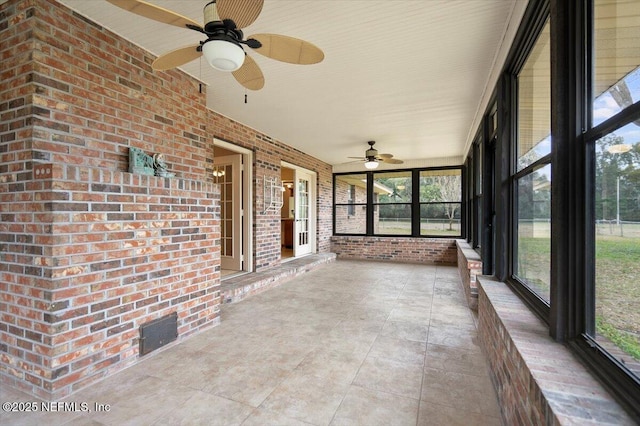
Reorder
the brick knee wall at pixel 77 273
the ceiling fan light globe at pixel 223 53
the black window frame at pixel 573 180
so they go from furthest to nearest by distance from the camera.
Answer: the brick knee wall at pixel 77 273, the ceiling fan light globe at pixel 223 53, the black window frame at pixel 573 180

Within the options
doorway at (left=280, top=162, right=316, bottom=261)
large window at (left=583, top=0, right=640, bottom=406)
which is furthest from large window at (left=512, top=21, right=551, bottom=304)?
doorway at (left=280, top=162, right=316, bottom=261)

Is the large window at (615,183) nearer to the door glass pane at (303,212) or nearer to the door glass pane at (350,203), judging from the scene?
the door glass pane at (303,212)

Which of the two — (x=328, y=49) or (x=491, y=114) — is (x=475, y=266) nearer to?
(x=491, y=114)

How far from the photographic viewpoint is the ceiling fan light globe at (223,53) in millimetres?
1709

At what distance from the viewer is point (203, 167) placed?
315 cm

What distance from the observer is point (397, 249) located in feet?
24.7

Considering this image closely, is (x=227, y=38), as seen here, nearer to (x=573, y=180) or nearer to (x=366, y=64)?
(x=366, y=64)

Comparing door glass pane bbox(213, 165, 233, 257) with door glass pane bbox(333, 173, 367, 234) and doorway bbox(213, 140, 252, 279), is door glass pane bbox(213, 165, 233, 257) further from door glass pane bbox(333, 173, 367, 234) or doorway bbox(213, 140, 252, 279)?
door glass pane bbox(333, 173, 367, 234)

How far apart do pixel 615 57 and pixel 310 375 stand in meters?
2.41

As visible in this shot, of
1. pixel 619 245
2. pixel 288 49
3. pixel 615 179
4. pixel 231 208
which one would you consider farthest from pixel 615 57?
pixel 231 208

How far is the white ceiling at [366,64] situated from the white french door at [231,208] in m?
0.86

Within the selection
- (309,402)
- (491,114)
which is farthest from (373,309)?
(491,114)

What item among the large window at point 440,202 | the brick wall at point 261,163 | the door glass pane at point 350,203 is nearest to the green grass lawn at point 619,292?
the brick wall at point 261,163

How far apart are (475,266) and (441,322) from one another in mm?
911
